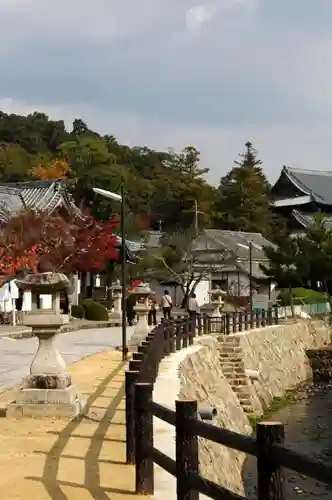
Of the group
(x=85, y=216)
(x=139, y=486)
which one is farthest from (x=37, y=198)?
(x=139, y=486)

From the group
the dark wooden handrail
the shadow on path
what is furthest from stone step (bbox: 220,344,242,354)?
the dark wooden handrail

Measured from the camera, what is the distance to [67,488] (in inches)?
243

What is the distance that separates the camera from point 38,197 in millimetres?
39344

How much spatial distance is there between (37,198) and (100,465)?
33.0 metres

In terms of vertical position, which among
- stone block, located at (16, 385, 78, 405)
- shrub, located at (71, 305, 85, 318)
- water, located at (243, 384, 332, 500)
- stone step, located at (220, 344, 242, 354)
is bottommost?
water, located at (243, 384, 332, 500)

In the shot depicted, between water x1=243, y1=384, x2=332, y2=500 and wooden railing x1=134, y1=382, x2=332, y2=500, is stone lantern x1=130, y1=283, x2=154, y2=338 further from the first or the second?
wooden railing x1=134, y1=382, x2=332, y2=500

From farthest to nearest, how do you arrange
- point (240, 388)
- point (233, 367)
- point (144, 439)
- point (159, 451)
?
point (233, 367) → point (240, 388) → point (144, 439) → point (159, 451)

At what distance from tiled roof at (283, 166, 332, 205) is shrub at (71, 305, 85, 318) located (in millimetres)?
30740

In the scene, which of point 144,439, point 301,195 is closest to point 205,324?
point 144,439

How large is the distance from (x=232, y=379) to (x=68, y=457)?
49.8ft

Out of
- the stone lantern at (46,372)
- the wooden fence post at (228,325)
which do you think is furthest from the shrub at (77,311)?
the stone lantern at (46,372)

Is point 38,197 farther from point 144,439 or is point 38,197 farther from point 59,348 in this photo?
point 144,439

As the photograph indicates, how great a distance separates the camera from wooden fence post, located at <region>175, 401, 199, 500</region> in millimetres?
5098

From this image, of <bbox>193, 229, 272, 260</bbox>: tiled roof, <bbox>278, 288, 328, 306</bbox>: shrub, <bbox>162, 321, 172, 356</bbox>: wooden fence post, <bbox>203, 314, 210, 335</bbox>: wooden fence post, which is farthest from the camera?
<bbox>193, 229, 272, 260</bbox>: tiled roof
